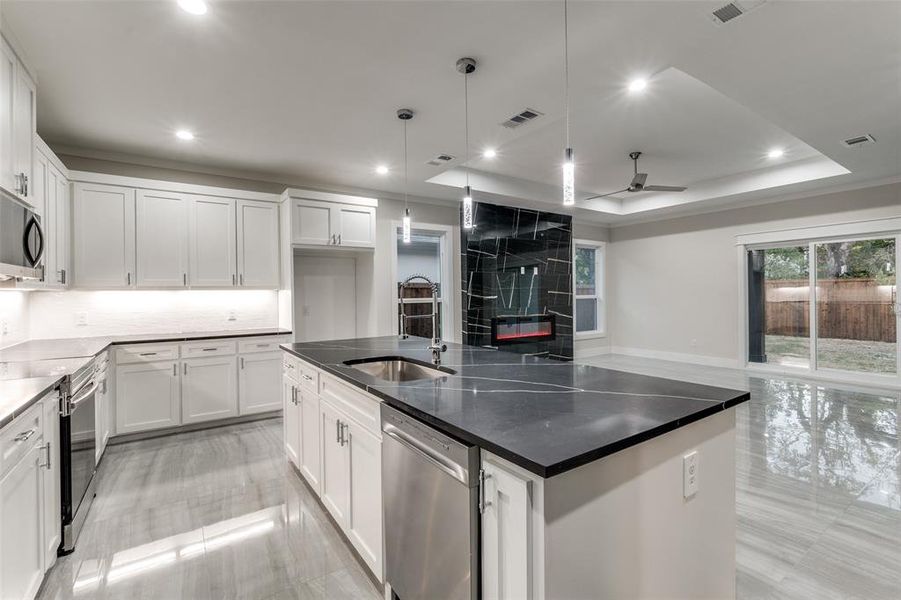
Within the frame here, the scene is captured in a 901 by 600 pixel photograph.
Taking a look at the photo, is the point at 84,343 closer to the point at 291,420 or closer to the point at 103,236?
the point at 103,236

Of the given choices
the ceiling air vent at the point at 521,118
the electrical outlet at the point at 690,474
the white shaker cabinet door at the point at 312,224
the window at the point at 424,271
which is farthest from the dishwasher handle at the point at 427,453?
the window at the point at 424,271

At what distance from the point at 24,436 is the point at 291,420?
5.20 feet

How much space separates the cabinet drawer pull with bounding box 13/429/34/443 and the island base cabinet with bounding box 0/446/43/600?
0.11 feet

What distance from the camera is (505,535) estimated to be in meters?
1.18

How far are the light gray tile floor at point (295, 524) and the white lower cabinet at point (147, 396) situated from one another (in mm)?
184

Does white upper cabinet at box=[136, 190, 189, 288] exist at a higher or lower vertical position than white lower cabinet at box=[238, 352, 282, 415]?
higher

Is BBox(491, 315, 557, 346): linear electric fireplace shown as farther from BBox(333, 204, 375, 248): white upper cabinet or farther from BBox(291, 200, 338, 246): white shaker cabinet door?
BBox(291, 200, 338, 246): white shaker cabinet door

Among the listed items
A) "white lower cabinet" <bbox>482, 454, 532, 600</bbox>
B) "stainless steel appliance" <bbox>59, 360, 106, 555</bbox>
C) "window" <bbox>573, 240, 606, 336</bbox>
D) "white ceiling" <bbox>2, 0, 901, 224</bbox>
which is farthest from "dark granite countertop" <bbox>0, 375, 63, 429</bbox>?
"window" <bbox>573, 240, 606, 336</bbox>

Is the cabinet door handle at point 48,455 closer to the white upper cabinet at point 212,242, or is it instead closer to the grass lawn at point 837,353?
the white upper cabinet at point 212,242

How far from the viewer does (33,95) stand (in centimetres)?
266

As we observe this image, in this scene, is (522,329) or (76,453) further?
(522,329)

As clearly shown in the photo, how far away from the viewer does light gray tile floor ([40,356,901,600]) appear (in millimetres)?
1943

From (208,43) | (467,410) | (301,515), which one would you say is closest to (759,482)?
(467,410)

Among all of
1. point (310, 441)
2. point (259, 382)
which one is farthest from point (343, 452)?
point (259, 382)
